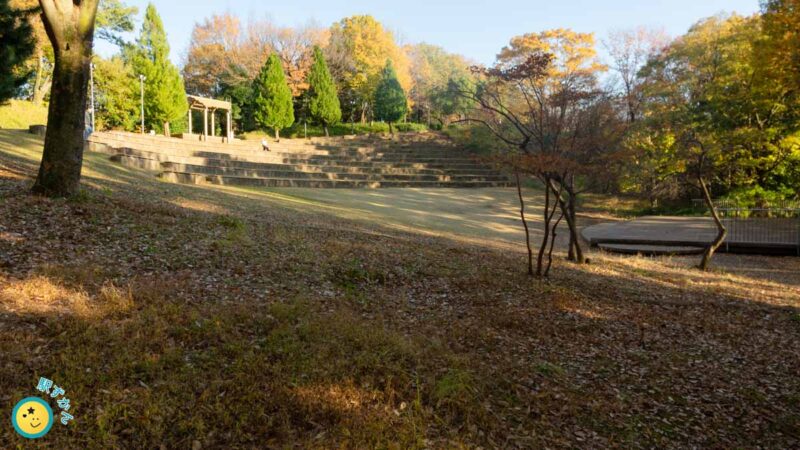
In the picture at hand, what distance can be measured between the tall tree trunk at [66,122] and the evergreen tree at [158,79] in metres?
23.9

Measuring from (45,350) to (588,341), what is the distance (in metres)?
4.73

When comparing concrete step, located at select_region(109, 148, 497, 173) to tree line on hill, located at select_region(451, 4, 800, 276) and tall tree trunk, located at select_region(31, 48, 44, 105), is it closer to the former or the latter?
tree line on hill, located at select_region(451, 4, 800, 276)

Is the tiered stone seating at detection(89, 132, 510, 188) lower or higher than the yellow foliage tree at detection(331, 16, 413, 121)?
lower

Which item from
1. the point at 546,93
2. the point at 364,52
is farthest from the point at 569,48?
the point at 364,52

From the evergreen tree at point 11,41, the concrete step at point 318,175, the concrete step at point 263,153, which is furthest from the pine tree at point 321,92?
the evergreen tree at point 11,41

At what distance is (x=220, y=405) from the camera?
2758 mm

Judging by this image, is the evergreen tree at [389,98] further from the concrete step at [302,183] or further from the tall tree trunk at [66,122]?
the tall tree trunk at [66,122]

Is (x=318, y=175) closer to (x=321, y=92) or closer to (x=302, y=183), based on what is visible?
(x=302, y=183)

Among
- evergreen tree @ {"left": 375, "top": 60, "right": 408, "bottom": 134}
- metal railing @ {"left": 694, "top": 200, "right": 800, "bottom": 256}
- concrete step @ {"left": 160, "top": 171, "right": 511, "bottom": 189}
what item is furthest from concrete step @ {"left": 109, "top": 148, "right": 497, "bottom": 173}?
metal railing @ {"left": 694, "top": 200, "right": 800, "bottom": 256}

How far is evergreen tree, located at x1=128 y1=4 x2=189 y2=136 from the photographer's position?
2745cm

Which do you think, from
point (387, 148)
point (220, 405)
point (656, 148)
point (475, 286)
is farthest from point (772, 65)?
point (387, 148)

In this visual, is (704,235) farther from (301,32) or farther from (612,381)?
(301,32)

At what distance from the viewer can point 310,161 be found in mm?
23562

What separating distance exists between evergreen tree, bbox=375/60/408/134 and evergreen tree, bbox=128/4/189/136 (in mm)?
14857
